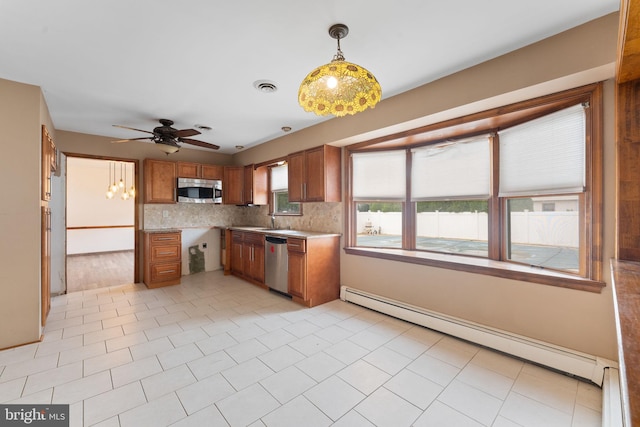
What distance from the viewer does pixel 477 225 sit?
9.66 feet

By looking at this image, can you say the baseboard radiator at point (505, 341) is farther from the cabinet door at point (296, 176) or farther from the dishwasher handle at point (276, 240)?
the cabinet door at point (296, 176)

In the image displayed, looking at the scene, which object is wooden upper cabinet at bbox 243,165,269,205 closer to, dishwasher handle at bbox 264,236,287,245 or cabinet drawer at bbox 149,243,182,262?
dishwasher handle at bbox 264,236,287,245

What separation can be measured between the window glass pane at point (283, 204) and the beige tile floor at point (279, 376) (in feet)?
7.04

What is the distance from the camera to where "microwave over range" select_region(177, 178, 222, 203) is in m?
5.07

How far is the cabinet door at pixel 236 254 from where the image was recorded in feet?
16.3

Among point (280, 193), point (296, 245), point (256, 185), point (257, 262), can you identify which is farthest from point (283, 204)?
point (296, 245)

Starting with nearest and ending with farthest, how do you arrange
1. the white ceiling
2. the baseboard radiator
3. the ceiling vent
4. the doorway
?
the white ceiling < the baseboard radiator < the ceiling vent < the doorway

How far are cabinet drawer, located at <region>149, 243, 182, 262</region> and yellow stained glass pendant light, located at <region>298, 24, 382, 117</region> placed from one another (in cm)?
396

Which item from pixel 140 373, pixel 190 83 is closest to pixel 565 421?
pixel 140 373

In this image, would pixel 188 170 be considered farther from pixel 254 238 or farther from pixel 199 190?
Answer: pixel 254 238

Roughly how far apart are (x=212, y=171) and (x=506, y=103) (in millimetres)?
4884

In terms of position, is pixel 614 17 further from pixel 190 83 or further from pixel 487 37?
pixel 190 83

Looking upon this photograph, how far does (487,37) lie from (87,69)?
130 inches

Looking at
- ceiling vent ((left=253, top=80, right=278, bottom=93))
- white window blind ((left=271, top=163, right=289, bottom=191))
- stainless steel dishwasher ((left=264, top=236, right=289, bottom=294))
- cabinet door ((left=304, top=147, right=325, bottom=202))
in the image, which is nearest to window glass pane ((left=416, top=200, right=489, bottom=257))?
cabinet door ((left=304, top=147, right=325, bottom=202))
